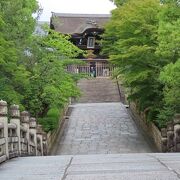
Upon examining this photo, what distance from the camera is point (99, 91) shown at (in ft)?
139

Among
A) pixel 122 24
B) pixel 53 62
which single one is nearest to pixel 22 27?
pixel 53 62

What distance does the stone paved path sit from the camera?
18922 millimetres

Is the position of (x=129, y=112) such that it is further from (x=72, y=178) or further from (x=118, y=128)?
(x=72, y=178)

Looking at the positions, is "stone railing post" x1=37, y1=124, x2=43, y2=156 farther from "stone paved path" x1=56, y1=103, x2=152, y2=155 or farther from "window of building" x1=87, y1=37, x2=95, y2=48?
"window of building" x1=87, y1=37, x2=95, y2=48

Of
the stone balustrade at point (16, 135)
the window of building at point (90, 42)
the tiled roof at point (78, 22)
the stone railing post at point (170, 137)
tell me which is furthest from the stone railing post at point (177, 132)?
the window of building at point (90, 42)

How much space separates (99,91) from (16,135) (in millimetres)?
30630

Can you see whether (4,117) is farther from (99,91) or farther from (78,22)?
(78,22)

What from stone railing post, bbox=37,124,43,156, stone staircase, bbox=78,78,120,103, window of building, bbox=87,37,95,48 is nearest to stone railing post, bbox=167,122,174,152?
stone railing post, bbox=37,124,43,156

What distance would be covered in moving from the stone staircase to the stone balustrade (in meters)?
21.4

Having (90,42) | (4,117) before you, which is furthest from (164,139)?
(90,42)

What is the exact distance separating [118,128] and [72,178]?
58.4ft

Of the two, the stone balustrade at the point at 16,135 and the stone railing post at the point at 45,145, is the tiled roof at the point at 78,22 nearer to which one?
the stone railing post at the point at 45,145

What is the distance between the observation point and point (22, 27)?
1788 cm

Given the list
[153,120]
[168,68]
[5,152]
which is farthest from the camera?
[153,120]
